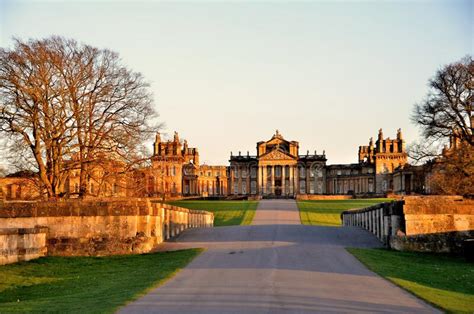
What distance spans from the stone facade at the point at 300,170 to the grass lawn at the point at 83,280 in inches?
4864

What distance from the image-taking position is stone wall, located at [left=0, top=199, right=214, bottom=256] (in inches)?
942

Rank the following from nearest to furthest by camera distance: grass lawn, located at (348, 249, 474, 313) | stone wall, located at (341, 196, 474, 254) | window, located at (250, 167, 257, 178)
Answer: grass lawn, located at (348, 249, 474, 313) < stone wall, located at (341, 196, 474, 254) < window, located at (250, 167, 257, 178)

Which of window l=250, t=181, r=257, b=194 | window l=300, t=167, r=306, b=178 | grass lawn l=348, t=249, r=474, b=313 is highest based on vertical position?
window l=300, t=167, r=306, b=178

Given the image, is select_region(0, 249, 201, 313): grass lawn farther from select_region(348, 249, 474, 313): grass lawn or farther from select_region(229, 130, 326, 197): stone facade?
select_region(229, 130, 326, 197): stone facade

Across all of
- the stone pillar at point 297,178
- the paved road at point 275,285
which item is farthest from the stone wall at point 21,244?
the stone pillar at point 297,178

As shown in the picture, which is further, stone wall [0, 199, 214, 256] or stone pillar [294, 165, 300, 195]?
stone pillar [294, 165, 300, 195]

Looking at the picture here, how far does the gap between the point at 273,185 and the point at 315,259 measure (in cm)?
13141

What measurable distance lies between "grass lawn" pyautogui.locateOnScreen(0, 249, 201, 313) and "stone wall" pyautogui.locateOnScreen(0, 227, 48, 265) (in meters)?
0.51

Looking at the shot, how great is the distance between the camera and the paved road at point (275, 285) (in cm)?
1273

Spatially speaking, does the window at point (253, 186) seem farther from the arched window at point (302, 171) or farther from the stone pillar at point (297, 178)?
the arched window at point (302, 171)

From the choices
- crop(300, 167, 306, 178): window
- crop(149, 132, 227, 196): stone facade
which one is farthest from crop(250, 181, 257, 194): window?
crop(300, 167, 306, 178): window

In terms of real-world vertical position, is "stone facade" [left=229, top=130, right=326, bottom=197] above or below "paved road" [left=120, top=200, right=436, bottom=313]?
above

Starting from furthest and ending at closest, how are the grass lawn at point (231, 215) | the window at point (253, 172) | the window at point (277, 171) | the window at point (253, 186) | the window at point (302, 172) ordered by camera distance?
the window at point (253, 172)
the window at point (253, 186)
the window at point (302, 172)
the window at point (277, 171)
the grass lawn at point (231, 215)

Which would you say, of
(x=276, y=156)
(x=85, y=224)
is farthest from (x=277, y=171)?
(x=85, y=224)
